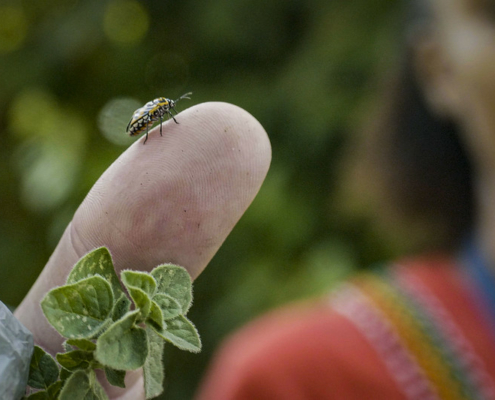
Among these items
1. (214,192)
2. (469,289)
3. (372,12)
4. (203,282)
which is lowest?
(203,282)

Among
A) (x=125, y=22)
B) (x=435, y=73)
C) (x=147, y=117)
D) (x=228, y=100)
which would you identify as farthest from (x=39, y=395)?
(x=125, y=22)

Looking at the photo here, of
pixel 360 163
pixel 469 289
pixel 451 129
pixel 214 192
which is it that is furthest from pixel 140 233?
pixel 360 163

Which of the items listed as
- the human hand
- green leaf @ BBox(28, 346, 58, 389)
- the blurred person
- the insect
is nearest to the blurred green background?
the blurred person

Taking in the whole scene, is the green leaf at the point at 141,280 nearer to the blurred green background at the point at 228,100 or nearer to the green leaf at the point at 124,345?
the green leaf at the point at 124,345

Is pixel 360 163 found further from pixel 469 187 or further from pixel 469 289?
pixel 469 289

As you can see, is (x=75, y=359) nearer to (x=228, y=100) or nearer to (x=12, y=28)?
(x=228, y=100)

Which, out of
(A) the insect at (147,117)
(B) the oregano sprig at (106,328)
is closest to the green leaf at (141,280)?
(B) the oregano sprig at (106,328)
